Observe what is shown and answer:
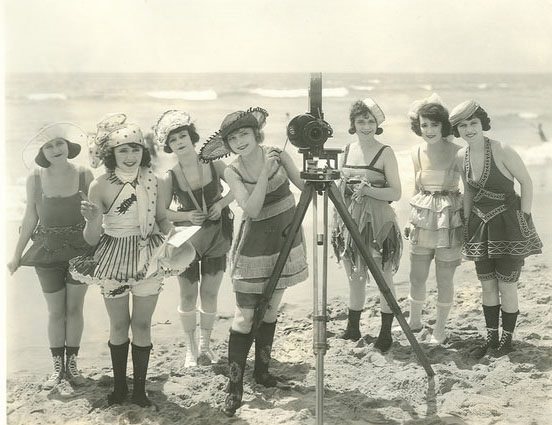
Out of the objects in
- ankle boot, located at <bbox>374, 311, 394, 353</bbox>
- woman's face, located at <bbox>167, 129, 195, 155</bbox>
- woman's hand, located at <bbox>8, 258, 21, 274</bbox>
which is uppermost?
woman's face, located at <bbox>167, 129, 195, 155</bbox>

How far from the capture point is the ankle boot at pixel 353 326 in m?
4.11

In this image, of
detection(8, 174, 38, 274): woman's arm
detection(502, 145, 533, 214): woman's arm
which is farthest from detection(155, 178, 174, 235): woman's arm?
detection(502, 145, 533, 214): woman's arm

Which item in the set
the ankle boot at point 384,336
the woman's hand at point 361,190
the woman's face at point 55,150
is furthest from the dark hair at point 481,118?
the woman's face at point 55,150

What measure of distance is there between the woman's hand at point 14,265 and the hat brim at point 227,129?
3.30ft

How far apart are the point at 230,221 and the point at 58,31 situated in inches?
49.9

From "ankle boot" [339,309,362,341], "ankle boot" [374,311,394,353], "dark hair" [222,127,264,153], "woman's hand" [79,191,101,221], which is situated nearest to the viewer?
"woman's hand" [79,191,101,221]

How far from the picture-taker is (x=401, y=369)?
3775 millimetres

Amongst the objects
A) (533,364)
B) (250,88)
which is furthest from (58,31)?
(533,364)

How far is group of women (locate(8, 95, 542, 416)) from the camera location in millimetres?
3246

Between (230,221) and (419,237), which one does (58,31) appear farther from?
(419,237)

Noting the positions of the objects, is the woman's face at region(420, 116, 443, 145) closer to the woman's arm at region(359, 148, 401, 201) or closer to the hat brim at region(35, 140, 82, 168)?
the woman's arm at region(359, 148, 401, 201)

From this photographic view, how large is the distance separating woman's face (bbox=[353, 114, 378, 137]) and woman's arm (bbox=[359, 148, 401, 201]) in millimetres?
134

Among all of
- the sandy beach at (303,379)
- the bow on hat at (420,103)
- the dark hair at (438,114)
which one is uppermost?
the bow on hat at (420,103)

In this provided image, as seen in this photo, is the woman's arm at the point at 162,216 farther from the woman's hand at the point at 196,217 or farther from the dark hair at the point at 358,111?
the dark hair at the point at 358,111
